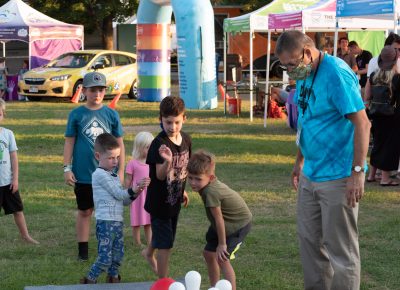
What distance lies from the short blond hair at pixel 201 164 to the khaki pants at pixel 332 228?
61cm

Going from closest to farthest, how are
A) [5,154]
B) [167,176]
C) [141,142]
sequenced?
[167,176], [141,142], [5,154]

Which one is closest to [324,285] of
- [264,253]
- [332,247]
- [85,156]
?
[332,247]

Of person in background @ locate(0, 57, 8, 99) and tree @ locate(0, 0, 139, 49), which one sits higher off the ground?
tree @ locate(0, 0, 139, 49)

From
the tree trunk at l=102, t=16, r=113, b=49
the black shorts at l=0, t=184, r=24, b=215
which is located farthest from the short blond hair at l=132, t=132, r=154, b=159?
the tree trunk at l=102, t=16, r=113, b=49

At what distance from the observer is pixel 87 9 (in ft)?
125

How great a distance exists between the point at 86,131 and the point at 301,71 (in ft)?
8.04

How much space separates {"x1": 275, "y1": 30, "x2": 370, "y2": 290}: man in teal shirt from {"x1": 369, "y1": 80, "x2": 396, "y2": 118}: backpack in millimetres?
5175

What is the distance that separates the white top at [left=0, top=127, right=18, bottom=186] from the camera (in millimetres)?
7527

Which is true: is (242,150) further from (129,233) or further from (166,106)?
(166,106)

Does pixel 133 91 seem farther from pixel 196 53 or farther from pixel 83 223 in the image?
pixel 83 223

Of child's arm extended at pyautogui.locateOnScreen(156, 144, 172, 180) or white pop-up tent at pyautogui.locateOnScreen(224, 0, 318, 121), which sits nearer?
child's arm extended at pyautogui.locateOnScreen(156, 144, 172, 180)

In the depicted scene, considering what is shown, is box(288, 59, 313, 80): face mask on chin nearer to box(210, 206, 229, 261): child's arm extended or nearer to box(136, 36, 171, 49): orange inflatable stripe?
box(210, 206, 229, 261): child's arm extended

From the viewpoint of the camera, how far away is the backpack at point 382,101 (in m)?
10.4

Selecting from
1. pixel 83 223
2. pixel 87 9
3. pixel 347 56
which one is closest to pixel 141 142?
pixel 83 223
